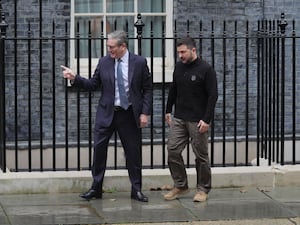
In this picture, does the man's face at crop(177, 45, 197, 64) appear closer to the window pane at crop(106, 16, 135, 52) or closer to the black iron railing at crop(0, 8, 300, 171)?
the black iron railing at crop(0, 8, 300, 171)

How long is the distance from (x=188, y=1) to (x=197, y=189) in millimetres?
3402

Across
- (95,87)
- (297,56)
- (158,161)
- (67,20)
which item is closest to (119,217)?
(95,87)

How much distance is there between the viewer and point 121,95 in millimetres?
8414

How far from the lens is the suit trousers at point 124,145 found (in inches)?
334

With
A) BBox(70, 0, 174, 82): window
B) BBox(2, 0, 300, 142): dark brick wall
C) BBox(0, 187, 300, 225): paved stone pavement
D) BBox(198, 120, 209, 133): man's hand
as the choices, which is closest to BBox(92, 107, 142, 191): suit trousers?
BBox(0, 187, 300, 225): paved stone pavement

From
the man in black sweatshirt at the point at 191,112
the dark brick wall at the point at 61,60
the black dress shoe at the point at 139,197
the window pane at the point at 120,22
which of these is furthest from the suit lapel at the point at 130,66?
the window pane at the point at 120,22

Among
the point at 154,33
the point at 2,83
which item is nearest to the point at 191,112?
the point at 2,83

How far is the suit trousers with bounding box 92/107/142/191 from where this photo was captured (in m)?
8.48

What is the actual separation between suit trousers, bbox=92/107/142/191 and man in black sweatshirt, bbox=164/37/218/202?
37 cm

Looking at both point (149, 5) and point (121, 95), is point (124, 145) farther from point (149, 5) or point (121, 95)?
point (149, 5)

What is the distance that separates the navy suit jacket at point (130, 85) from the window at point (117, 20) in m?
2.49

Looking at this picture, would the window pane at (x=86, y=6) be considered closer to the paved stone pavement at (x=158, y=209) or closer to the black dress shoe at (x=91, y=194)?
the paved stone pavement at (x=158, y=209)

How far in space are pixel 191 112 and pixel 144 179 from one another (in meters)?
1.21

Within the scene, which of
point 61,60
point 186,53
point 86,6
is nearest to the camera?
point 186,53
